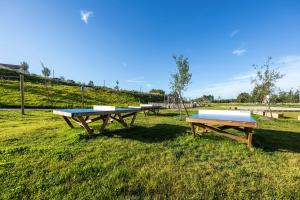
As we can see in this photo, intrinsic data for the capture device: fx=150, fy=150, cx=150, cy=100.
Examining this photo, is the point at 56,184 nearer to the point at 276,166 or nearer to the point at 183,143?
the point at 183,143

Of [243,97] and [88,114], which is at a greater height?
[243,97]

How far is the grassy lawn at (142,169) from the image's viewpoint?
2016 mm

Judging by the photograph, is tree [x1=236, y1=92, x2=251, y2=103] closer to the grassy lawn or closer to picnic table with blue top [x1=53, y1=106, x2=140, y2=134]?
the grassy lawn

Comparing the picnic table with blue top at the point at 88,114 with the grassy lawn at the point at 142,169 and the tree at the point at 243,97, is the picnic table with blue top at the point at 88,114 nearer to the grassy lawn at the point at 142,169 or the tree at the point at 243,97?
the grassy lawn at the point at 142,169

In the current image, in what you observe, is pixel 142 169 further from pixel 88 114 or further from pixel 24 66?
pixel 24 66

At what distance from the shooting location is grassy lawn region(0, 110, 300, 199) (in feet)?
6.61

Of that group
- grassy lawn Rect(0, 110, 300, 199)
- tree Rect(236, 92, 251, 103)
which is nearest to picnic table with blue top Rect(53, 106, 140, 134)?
grassy lawn Rect(0, 110, 300, 199)

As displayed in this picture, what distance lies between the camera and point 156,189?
208cm

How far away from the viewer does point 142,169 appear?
2.54m

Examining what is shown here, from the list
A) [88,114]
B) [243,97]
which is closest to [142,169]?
[88,114]

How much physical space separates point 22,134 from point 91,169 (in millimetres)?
3100

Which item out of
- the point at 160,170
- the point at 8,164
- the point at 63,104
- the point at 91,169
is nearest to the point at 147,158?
the point at 160,170

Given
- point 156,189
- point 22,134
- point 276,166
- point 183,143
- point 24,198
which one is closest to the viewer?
point 24,198

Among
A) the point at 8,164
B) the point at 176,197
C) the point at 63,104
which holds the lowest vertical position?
the point at 176,197
